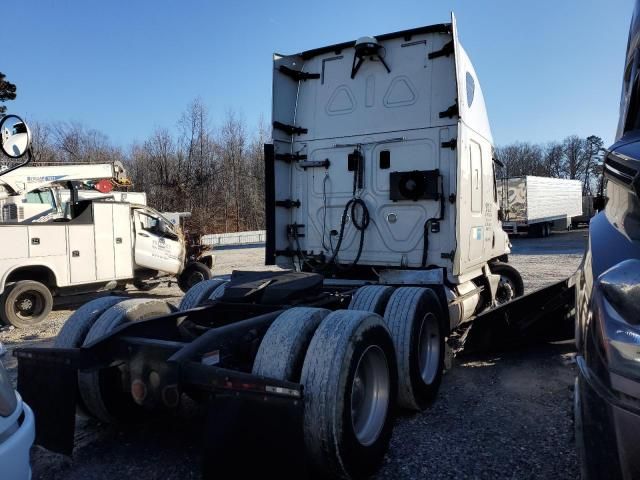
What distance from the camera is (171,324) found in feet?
13.2

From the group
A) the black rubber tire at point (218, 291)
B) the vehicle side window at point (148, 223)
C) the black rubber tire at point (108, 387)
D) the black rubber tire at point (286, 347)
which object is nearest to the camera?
the black rubber tire at point (286, 347)

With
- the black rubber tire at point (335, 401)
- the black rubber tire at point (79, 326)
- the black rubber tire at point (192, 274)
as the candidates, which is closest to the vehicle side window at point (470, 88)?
the black rubber tire at point (335, 401)

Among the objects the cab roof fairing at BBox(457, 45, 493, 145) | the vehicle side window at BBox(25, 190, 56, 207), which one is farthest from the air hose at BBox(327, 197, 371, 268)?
the vehicle side window at BBox(25, 190, 56, 207)

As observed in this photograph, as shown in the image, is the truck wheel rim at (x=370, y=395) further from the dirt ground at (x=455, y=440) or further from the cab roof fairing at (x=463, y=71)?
the cab roof fairing at (x=463, y=71)

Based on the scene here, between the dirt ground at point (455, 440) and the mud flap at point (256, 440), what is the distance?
2.85 feet

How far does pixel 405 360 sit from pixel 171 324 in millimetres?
1930

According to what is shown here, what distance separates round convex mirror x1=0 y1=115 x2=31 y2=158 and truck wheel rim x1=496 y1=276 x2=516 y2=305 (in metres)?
6.68

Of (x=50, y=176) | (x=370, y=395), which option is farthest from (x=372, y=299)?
(x=50, y=176)

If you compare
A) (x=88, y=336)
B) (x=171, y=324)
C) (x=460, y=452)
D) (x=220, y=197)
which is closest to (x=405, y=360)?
(x=460, y=452)

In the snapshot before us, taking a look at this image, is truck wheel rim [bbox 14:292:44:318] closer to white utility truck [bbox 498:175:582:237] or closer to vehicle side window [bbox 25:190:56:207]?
vehicle side window [bbox 25:190:56:207]

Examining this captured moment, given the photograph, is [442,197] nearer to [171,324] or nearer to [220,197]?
[171,324]

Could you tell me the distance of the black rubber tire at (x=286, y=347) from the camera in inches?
116

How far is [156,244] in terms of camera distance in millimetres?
11000

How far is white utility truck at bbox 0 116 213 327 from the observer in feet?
28.5
